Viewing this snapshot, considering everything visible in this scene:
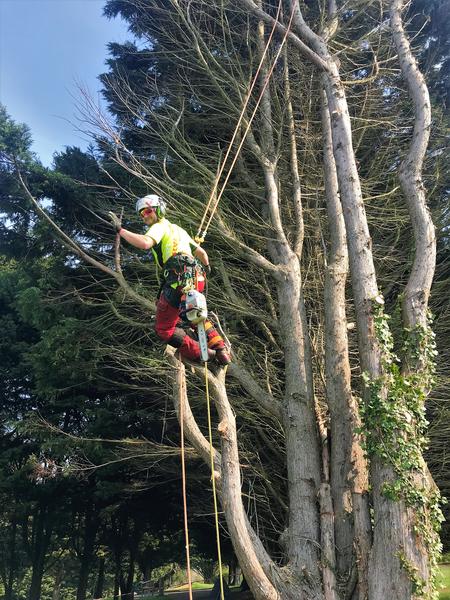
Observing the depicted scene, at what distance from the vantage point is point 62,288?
10.2 m

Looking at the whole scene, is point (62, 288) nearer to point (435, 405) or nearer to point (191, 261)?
point (191, 261)

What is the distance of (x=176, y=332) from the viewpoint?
4.72 m

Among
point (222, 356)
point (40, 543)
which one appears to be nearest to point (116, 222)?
point (222, 356)

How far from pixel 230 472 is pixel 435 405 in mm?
5263

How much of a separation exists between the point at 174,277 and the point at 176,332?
1.71 feet

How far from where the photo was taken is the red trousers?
4.62m

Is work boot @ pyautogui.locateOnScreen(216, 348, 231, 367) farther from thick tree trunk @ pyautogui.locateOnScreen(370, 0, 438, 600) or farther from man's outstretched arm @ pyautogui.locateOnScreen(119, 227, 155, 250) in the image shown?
thick tree trunk @ pyautogui.locateOnScreen(370, 0, 438, 600)

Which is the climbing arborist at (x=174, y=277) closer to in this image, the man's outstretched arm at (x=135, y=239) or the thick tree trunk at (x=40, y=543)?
the man's outstretched arm at (x=135, y=239)

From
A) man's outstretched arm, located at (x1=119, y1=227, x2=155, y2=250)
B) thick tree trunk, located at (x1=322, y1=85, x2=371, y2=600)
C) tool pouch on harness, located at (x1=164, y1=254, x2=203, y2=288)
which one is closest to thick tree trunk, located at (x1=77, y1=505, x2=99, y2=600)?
thick tree trunk, located at (x1=322, y1=85, x2=371, y2=600)

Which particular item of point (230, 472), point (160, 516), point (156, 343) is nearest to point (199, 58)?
point (156, 343)

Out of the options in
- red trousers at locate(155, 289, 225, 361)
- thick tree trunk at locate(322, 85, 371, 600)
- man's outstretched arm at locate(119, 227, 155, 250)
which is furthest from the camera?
thick tree trunk at locate(322, 85, 371, 600)

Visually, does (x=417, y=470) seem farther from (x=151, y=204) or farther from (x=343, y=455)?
(x=151, y=204)

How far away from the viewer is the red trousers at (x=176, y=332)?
15.1 feet

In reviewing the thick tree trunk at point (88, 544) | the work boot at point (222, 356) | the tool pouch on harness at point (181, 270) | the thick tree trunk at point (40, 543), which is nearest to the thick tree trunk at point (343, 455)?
the work boot at point (222, 356)
